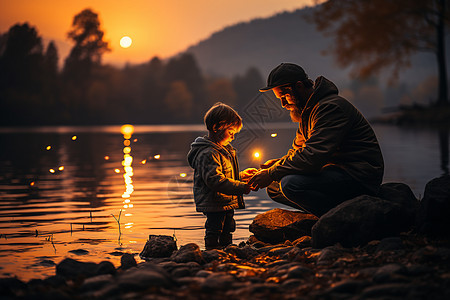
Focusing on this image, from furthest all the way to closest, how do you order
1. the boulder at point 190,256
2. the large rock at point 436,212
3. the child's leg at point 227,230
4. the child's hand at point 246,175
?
the child's hand at point 246,175 → the child's leg at point 227,230 → the large rock at point 436,212 → the boulder at point 190,256

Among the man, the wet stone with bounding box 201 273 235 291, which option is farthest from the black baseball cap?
the wet stone with bounding box 201 273 235 291

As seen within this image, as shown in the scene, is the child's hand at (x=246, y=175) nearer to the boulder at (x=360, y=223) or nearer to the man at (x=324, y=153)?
the man at (x=324, y=153)

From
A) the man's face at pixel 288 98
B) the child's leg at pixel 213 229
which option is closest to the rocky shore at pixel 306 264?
the child's leg at pixel 213 229

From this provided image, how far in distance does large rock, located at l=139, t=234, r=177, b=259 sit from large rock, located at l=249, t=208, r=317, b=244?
110 cm

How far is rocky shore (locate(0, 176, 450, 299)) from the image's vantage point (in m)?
4.12

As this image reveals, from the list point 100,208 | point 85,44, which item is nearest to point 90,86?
point 85,44

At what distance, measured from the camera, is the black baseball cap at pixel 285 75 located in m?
6.12

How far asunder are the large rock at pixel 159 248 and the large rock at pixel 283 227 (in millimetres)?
1099

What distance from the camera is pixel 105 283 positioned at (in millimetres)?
4453

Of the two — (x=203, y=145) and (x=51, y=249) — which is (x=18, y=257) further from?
(x=203, y=145)

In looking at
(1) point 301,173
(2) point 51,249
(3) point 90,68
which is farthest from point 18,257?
(3) point 90,68

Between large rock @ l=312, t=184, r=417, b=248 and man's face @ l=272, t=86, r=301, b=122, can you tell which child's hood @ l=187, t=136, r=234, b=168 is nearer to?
man's face @ l=272, t=86, r=301, b=122

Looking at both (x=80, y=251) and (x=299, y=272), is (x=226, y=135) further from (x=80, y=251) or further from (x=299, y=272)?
(x=299, y=272)

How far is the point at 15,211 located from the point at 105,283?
16.3 feet
